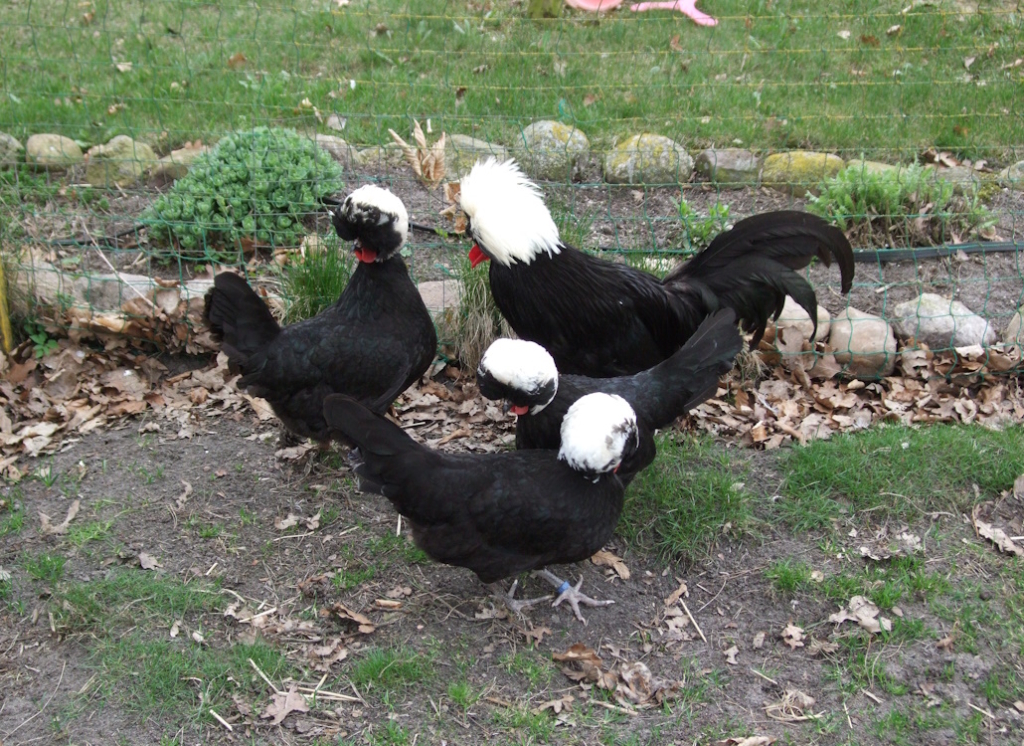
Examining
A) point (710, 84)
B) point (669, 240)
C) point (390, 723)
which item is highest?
point (710, 84)

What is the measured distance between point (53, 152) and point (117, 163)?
60 cm

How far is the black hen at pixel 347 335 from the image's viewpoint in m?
4.02

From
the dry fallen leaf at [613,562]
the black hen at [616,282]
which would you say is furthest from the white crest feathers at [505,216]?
the dry fallen leaf at [613,562]

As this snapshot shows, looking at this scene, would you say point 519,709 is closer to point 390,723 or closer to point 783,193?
point 390,723

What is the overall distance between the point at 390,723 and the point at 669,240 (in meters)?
3.80

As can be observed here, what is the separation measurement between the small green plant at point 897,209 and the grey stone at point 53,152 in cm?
557

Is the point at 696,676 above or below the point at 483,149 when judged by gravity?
below

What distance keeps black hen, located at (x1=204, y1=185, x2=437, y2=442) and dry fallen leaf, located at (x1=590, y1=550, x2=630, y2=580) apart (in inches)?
50.6

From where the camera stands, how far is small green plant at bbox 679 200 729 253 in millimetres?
5711

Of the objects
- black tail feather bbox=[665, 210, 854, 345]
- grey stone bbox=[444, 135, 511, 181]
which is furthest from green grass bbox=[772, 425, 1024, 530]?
grey stone bbox=[444, 135, 511, 181]

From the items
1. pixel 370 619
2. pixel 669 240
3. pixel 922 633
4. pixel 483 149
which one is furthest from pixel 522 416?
pixel 483 149

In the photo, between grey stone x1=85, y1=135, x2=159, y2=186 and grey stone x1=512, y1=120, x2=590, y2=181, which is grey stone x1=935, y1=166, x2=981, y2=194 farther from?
grey stone x1=85, y1=135, x2=159, y2=186

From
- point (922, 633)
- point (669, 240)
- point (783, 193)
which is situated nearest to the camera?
point (922, 633)

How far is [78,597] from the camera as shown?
12.3 feet
